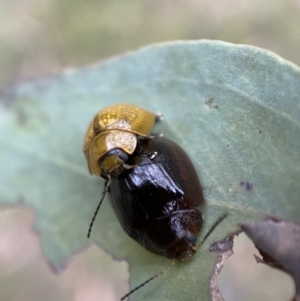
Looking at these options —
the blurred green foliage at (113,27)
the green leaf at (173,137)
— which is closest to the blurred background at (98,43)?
the blurred green foliage at (113,27)

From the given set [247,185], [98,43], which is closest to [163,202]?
[247,185]

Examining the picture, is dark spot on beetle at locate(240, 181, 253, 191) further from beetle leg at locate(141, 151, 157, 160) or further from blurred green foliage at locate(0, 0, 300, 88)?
blurred green foliage at locate(0, 0, 300, 88)

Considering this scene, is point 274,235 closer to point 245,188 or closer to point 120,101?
point 245,188

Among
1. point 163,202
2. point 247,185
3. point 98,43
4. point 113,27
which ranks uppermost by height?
point 247,185

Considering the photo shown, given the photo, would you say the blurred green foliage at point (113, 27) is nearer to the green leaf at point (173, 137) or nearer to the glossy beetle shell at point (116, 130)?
the green leaf at point (173, 137)

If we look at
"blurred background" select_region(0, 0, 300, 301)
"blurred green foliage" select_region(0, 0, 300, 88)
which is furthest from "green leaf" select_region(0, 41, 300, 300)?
"blurred green foliage" select_region(0, 0, 300, 88)

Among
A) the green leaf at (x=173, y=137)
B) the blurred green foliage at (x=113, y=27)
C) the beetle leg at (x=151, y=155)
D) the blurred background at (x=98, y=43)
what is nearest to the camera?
the green leaf at (x=173, y=137)

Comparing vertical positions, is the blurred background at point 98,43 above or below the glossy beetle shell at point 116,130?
below

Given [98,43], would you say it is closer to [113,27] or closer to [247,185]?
[113,27]
